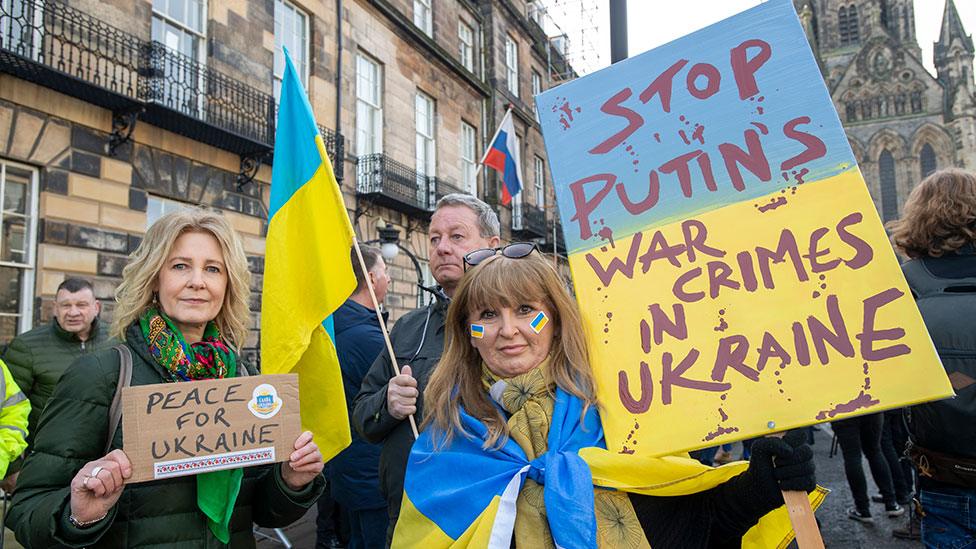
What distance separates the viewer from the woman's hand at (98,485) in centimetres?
152

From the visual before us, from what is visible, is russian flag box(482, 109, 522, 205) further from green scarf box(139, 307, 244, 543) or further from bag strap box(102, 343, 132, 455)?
bag strap box(102, 343, 132, 455)

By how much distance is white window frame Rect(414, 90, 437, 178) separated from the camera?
1526cm

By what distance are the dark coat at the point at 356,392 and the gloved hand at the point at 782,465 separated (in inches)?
81.1

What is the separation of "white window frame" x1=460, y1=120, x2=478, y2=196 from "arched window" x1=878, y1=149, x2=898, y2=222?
124 feet

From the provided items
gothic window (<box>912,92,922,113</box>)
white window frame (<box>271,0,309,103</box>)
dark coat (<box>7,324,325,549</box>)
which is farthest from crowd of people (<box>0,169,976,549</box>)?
gothic window (<box>912,92,922,113</box>)

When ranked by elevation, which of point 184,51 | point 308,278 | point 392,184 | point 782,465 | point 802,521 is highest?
point 184,51

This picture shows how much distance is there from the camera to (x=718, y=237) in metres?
1.60

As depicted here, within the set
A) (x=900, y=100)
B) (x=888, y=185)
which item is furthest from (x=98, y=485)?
(x=900, y=100)

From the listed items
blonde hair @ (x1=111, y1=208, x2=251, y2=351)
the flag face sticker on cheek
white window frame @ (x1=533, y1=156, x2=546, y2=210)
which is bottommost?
the flag face sticker on cheek

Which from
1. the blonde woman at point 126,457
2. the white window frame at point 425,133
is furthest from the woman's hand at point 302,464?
the white window frame at point 425,133

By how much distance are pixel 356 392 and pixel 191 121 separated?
6383mm

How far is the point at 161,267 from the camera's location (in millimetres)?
1896

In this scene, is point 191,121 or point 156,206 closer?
point 191,121

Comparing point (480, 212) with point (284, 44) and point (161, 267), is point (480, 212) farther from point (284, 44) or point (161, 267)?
point (284, 44)
